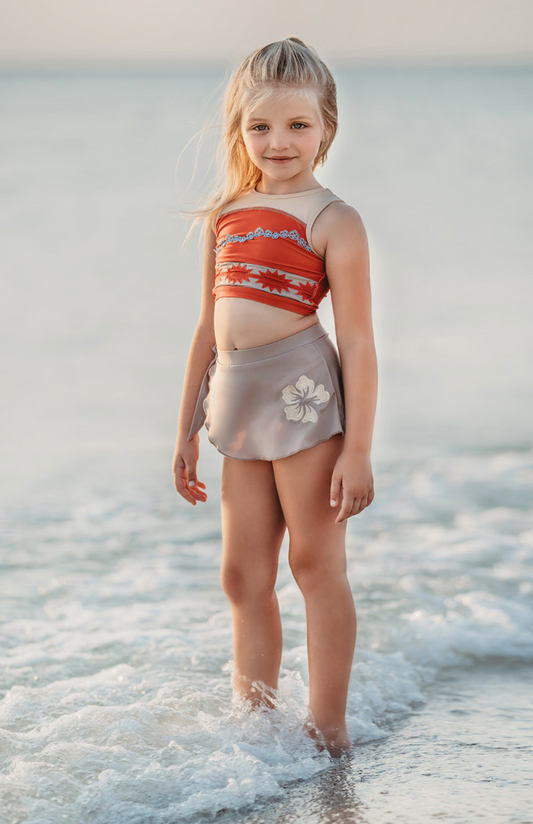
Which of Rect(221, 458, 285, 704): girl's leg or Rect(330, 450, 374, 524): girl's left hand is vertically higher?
Rect(330, 450, 374, 524): girl's left hand

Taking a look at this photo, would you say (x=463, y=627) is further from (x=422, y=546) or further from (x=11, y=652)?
(x=11, y=652)

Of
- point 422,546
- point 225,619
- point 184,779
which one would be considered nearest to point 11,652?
point 225,619

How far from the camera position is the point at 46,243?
8633 millimetres

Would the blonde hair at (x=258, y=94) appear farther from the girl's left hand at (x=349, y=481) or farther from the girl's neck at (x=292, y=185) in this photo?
the girl's left hand at (x=349, y=481)

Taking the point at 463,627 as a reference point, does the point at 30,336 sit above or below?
above

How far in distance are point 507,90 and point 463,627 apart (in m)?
7.81

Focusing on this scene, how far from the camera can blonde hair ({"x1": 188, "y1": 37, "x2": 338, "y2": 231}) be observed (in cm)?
161

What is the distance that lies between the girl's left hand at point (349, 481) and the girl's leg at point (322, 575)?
0.06 m

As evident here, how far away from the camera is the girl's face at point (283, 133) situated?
1605 mm

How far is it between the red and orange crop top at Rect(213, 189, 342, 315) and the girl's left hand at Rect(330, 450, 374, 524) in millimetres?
314

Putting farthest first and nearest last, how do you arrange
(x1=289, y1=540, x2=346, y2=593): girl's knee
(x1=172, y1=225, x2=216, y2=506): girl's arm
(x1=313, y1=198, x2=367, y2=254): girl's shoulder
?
(x1=172, y1=225, x2=216, y2=506): girl's arm, (x1=289, y1=540, x2=346, y2=593): girl's knee, (x1=313, y1=198, x2=367, y2=254): girl's shoulder

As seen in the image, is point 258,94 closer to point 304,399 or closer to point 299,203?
point 299,203

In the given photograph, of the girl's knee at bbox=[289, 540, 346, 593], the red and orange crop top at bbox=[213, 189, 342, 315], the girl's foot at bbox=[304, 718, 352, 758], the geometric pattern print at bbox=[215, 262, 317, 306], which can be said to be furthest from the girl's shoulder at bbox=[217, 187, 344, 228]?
the girl's foot at bbox=[304, 718, 352, 758]

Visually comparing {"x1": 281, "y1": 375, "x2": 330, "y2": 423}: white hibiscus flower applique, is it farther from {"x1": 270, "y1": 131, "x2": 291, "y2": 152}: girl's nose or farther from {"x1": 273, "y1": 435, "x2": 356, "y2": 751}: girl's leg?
{"x1": 270, "y1": 131, "x2": 291, "y2": 152}: girl's nose
